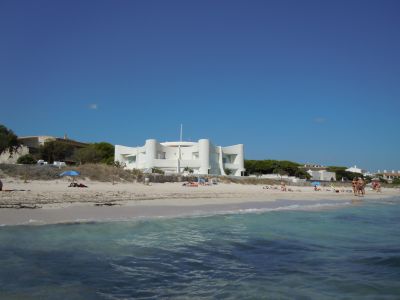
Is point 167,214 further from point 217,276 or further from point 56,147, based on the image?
point 56,147

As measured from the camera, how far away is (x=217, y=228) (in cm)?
1147

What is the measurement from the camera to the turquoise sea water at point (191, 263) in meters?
5.02

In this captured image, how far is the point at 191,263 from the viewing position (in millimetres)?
6703

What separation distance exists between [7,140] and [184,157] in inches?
1512

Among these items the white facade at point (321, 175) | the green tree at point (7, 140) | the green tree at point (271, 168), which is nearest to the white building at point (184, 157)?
the green tree at point (271, 168)

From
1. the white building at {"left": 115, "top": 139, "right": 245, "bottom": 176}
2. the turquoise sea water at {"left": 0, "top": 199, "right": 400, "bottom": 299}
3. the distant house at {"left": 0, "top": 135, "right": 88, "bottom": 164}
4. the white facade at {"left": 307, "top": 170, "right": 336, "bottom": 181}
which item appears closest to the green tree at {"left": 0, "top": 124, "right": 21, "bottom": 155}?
the distant house at {"left": 0, "top": 135, "right": 88, "bottom": 164}

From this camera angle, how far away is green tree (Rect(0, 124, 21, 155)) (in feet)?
179

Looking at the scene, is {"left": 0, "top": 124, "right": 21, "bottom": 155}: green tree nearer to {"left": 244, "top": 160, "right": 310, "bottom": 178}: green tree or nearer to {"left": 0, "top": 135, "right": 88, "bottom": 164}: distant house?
{"left": 0, "top": 135, "right": 88, "bottom": 164}: distant house

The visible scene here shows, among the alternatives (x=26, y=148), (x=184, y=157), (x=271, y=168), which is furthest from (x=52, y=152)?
(x=271, y=168)

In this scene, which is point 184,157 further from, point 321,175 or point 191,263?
point 191,263

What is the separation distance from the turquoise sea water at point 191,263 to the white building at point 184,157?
67.7m

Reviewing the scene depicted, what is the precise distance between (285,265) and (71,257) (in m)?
3.94

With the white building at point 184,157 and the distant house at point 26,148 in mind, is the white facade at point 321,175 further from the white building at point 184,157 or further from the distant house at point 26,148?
the distant house at point 26,148

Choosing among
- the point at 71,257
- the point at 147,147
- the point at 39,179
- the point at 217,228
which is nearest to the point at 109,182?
the point at 39,179
